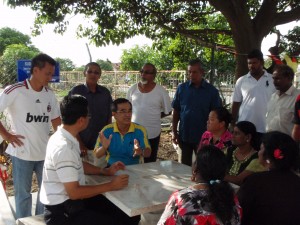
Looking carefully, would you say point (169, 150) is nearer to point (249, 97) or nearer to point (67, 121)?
point (249, 97)

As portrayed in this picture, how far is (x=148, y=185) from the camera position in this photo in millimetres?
2398

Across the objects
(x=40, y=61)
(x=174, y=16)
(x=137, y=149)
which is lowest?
(x=137, y=149)

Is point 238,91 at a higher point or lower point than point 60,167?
higher

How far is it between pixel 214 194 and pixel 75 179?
906mm

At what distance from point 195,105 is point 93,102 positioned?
122 centimetres

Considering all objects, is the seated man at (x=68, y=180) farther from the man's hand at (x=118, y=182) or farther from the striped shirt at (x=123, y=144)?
the striped shirt at (x=123, y=144)

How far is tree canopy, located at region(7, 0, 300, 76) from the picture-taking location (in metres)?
5.77

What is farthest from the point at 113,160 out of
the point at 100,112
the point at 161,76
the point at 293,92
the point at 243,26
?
the point at 161,76

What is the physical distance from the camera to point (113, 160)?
3.16 meters

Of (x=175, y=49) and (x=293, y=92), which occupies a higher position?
(x=175, y=49)

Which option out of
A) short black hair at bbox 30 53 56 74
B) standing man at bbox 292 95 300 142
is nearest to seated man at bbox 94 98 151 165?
short black hair at bbox 30 53 56 74

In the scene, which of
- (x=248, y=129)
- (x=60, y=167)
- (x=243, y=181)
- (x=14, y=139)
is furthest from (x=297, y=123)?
(x=14, y=139)

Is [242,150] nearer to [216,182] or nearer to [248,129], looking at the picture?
[248,129]

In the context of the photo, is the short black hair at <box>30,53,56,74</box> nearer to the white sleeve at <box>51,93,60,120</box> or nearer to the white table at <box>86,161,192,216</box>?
the white sleeve at <box>51,93,60,120</box>
